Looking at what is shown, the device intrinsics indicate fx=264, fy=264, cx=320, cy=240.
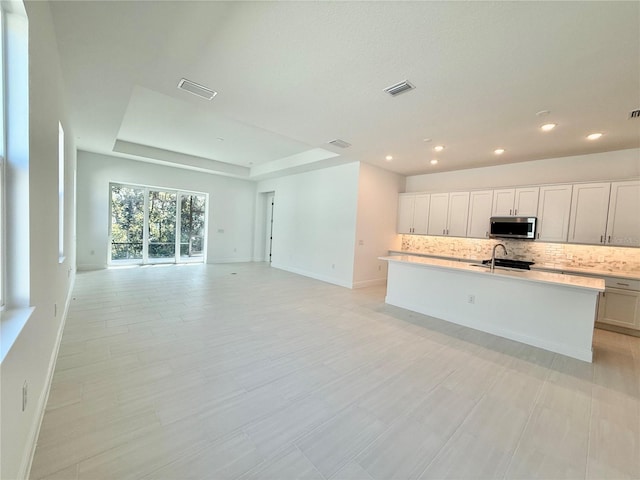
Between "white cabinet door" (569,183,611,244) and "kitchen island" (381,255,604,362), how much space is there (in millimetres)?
1451

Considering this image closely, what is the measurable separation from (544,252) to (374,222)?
340 centimetres

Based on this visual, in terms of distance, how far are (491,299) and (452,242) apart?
3.01 meters

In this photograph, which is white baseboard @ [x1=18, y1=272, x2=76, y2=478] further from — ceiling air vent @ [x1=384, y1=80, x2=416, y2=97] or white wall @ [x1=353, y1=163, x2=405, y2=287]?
white wall @ [x1=353, y1=163, x2=405, y2=287]

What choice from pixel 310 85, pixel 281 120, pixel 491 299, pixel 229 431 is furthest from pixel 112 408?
pixel 491 299

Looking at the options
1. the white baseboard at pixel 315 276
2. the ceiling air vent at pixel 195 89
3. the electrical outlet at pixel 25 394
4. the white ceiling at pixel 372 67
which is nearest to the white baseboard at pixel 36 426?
the electrical outlet at pixel 25 394

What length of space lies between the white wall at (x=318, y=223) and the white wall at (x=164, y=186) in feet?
4.69

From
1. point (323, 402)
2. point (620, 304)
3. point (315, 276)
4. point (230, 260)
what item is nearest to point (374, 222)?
point (315, 276)

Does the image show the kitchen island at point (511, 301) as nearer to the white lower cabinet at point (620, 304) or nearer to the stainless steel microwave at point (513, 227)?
the white lower cabinet at point (620, 304)

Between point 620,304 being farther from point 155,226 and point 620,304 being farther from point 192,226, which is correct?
point 155,226

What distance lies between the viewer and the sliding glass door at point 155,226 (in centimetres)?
716

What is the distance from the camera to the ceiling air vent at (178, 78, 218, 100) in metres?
2.93

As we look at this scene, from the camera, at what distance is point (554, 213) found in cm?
479

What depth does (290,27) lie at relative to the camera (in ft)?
6.80

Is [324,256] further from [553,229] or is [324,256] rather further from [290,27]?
[290,27]
